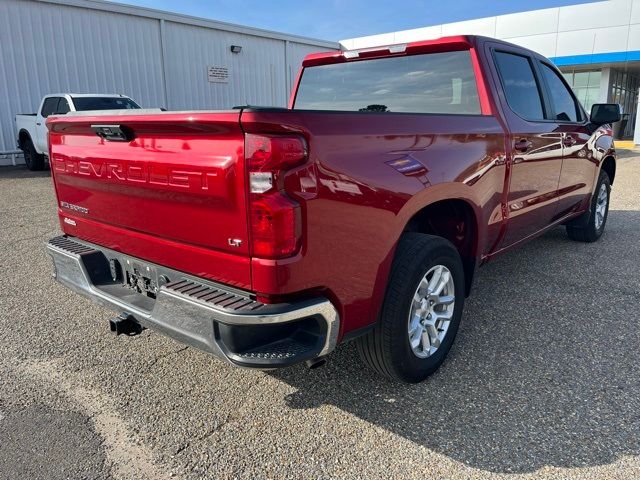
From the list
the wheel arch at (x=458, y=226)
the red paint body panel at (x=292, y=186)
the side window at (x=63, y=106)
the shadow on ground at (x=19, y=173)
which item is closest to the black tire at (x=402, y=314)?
the red paint body panel at (x=292, y=186)

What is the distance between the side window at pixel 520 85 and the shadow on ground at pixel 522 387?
1486 millimetres

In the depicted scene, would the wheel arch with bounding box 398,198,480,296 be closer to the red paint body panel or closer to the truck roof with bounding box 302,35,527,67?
the red paint body panel

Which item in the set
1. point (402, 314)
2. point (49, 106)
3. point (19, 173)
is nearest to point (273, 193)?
point (402, 314)

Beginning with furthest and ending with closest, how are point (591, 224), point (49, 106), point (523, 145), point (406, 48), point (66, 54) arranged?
point (66, 54) < point (49, 106) < point (591, 224) < point (406, 48) < point (523, 145)

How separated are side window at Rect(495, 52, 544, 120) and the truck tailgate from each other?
92.5 inches

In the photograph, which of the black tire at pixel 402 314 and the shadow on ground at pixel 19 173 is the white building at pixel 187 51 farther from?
the black tire at pixel 402 314

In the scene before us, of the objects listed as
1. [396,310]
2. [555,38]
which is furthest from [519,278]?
[555,38]

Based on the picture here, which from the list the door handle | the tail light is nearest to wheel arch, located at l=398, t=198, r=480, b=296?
the door handle

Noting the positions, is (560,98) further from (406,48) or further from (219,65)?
(219,65)

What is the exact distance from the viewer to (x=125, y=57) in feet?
51.5

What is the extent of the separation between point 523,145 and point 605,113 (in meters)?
1.79

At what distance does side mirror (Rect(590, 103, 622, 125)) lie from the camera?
475 cm

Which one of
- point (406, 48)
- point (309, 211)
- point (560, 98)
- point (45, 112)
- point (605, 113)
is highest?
point (406, 48)

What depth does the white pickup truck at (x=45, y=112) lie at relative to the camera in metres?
11.7
